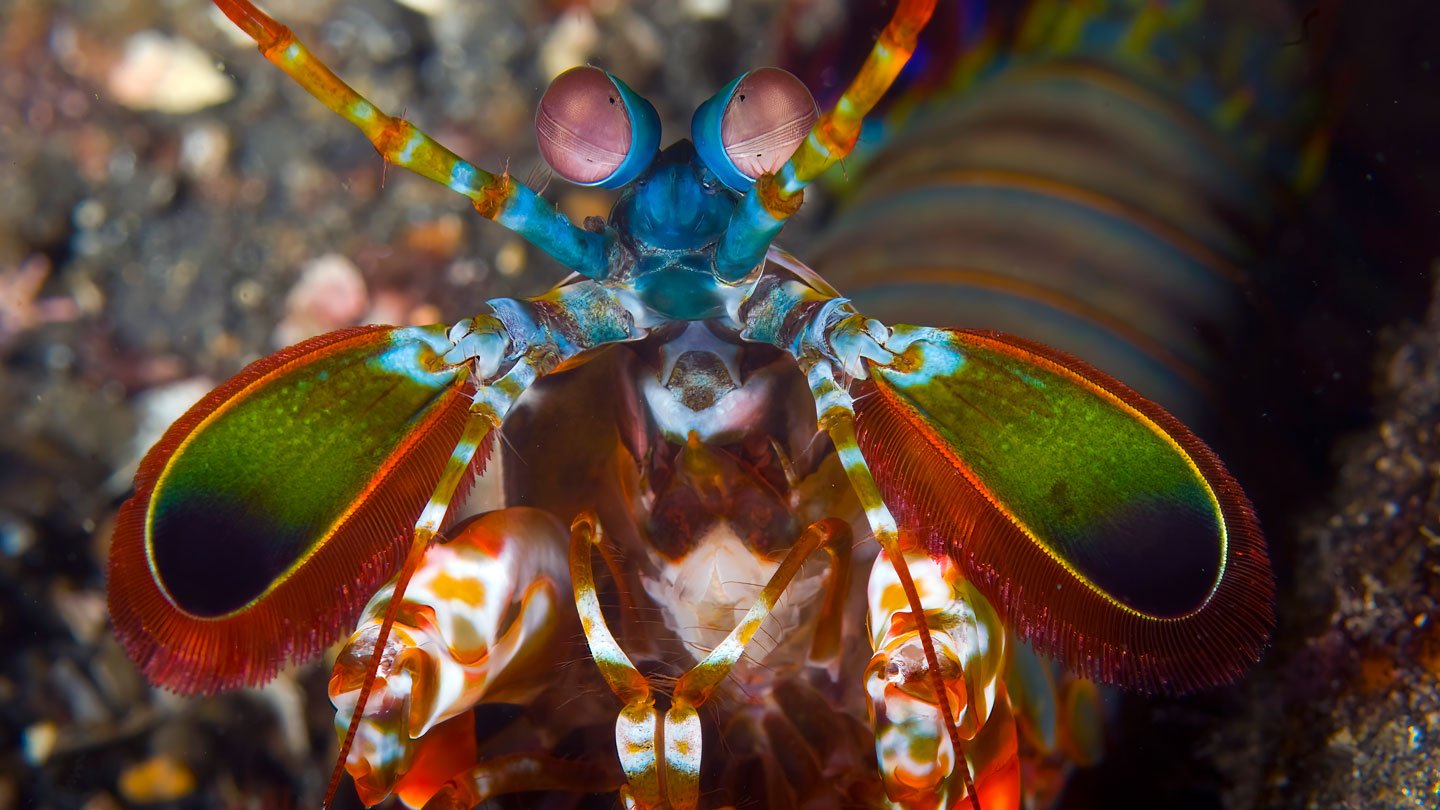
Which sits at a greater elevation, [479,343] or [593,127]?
[593,127]

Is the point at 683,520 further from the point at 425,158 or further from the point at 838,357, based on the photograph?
the point at 425,158

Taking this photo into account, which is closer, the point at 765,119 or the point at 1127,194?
the point at 765,119

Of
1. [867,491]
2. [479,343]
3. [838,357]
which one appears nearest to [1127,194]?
[838,357]

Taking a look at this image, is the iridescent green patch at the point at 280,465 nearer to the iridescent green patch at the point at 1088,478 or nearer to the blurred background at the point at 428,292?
→ the iridescent green patch at the point at 1088,478

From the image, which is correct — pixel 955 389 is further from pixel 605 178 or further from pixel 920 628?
pixel 605 178

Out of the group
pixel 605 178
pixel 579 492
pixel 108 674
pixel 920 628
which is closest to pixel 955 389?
pixel 920 628

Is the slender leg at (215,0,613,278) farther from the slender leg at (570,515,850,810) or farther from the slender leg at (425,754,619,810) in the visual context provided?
the slender leg at (425,754,619,810)

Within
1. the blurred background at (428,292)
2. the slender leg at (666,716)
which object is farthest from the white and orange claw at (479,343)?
the blurred background at (428,292)

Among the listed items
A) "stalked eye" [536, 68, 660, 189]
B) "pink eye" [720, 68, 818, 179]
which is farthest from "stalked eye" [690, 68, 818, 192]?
"stalked eye" [536, 68, 660, 189]
